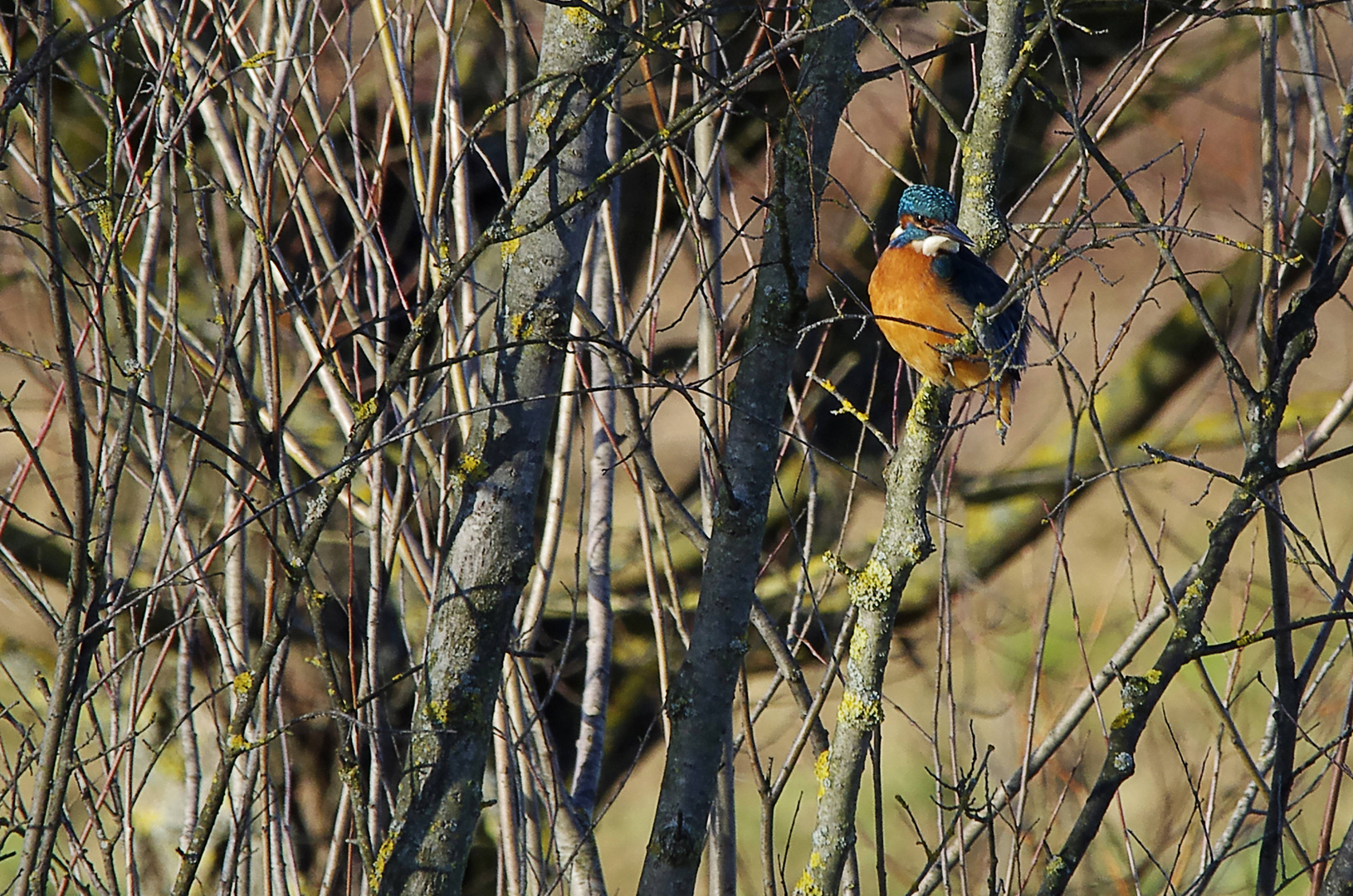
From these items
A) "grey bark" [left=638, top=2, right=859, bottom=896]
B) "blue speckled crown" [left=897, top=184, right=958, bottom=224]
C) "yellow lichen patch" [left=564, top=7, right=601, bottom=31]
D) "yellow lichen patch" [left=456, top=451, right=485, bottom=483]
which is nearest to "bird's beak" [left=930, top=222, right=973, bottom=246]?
"blue speckled crown" [left=897, top=184, right=958, bottom=224]

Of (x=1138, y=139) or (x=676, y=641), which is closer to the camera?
(x=676, y=641)

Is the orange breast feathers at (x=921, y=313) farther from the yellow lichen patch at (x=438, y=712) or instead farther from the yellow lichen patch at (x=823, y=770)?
the yellow lichen patch at (x=438, y=712)

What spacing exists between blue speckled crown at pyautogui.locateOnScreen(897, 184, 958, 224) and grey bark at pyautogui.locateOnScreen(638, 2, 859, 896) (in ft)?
1.82

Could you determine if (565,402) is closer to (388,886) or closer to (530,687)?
(530,687)

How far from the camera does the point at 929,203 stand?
2.59m

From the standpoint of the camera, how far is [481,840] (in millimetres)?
5148

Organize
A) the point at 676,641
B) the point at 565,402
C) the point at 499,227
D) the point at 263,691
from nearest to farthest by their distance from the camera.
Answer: the point at 499,227, the point at 263,691, the point at 565,402, the point at 676,641

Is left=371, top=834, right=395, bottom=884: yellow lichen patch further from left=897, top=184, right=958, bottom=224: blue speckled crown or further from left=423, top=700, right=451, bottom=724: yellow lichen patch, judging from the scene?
left=897, top=184, right=958, bottom=224: blue speckled crown

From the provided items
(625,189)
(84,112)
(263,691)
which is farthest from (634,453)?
(84,112)

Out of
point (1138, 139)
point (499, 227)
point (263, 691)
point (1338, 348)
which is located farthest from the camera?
point (1338, 348)

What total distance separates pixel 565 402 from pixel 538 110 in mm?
851

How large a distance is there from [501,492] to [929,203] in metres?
1.19

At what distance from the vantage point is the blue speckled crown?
2578 millimetres

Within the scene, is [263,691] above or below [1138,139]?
below
